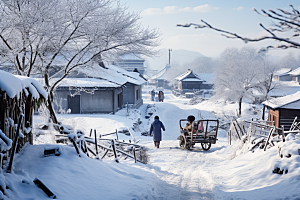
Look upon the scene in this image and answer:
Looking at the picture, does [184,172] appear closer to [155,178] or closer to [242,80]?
[155,178]

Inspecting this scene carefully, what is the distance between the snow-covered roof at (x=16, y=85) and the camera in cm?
450

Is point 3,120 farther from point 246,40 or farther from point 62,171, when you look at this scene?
point 246,40

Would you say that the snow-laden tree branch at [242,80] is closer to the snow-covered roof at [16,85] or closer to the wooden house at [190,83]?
the wooden house at [190,83]

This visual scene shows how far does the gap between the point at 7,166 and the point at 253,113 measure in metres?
32.0

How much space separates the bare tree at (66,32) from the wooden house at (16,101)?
1991mm

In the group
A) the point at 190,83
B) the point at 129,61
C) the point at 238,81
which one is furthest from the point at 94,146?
the point at 129,61

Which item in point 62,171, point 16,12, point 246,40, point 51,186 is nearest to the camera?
point 246,40

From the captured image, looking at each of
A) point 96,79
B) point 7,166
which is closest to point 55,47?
point 7,166

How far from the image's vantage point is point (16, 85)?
4.99 meters

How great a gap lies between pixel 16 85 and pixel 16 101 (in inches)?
15.4

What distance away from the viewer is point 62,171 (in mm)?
5195

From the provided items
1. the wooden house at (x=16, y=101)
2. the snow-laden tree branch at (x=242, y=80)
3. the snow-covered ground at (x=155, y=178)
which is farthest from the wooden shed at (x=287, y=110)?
the wooden house at (x=16, y=101)

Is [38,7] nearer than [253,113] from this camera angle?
Yes

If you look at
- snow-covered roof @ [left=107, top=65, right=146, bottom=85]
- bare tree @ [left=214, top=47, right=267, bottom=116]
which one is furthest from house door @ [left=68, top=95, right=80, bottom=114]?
bare tree @ [left=214, top=47, right=267, bottom=116]
